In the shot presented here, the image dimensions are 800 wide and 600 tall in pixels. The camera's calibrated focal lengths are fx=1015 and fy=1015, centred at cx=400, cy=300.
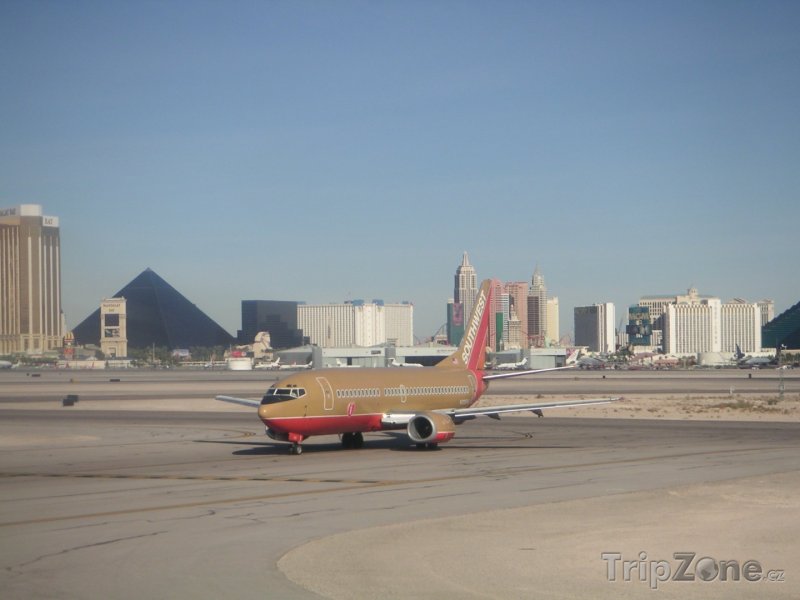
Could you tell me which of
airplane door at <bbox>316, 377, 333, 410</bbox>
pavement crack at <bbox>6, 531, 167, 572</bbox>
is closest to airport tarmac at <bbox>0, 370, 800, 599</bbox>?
pavement crack at <bbox>6, 531, 167, 572</bbox>

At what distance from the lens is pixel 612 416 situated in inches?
2379

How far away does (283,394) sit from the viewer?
36938 mm

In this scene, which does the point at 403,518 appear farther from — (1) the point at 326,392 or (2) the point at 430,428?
(2) the point at 430,428

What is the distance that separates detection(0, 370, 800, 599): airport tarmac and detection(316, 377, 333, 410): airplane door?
76.6 inches

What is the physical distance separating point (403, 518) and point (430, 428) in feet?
55.6

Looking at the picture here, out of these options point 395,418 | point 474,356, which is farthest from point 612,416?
point 395,418

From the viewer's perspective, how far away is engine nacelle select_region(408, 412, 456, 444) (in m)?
38.8

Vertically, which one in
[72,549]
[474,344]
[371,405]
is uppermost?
[474,344]

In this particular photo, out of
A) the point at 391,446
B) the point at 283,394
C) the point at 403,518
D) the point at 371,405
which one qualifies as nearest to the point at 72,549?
the point at 403,518

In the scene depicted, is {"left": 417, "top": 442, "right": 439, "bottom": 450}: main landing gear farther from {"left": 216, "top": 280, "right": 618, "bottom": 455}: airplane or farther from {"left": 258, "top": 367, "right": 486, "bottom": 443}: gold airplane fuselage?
{"left": 258, "top": 367, "right": 486, "bottom": 443}: gold airplane fuselage

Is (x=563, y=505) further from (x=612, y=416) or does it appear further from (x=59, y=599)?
(x=612, y=416)

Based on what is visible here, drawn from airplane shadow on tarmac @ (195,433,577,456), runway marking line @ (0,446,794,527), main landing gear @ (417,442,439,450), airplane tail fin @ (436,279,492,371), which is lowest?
airplane shadow on tarmac @ (195,433,577,456)

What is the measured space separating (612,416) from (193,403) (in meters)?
33.8

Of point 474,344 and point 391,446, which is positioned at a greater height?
point 474,344
